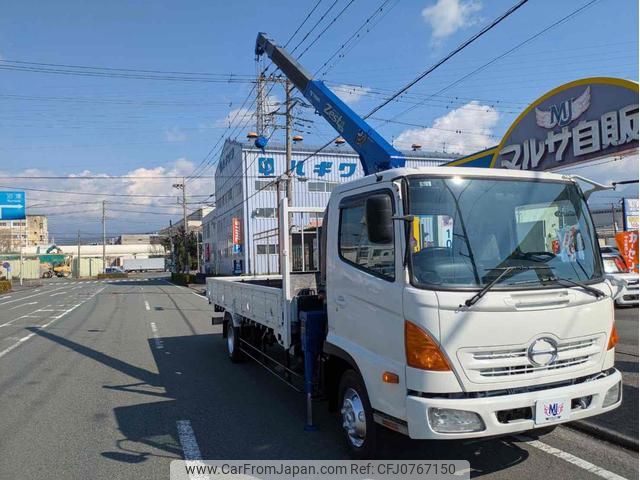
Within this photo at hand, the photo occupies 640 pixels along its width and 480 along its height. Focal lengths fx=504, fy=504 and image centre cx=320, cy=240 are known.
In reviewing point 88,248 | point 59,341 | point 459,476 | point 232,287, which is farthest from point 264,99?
point 88,248

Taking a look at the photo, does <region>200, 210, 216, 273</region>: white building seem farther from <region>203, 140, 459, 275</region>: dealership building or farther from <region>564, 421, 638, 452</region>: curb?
<region>564, 421, 638, 452</region>: curb

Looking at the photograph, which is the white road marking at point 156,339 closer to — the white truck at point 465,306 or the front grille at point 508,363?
the white truck at point 465,306

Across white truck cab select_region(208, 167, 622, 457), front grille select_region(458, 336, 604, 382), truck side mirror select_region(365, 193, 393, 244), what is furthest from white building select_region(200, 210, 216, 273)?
front grille select_region(458, 336, 604, 382)

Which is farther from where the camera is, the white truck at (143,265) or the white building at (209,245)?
the white truck at (143,265)

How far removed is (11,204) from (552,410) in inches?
1327

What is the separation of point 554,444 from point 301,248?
11.9ft

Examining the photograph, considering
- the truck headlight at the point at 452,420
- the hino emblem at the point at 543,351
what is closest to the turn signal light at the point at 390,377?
the truck headlight at the point at 452,420

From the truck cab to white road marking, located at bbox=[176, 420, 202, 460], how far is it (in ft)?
4.80

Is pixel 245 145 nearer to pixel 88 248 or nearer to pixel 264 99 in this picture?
pixel 264 99

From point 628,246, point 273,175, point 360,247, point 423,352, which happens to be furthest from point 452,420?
point 273,175

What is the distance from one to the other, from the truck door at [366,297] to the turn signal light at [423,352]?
0.09 m

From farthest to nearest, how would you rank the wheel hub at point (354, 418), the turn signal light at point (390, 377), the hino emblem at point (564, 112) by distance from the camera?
the hino emblem at point (564, 112), the wheel hub at point (354, 418), the turn signal light at point (390, 377)

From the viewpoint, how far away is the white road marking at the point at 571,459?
4020 millimetres

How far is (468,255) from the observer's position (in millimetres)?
3820
